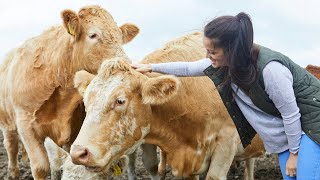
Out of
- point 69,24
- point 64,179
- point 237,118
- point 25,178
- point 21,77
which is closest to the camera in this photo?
point 237,118

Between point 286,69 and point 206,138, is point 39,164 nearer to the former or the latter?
point 206,138

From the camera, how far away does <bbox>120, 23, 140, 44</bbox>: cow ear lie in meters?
7.46

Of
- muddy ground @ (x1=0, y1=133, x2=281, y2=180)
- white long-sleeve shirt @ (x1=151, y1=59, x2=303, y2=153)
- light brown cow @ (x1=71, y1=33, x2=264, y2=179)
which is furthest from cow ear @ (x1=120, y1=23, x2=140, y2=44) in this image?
white long-sleeve shirt @ (x1=151, y1=59, x2=303, y2=153)

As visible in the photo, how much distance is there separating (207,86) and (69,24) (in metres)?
1.97

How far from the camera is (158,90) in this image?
478 centimetres

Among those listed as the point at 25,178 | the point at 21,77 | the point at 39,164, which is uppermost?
the point at 21,77

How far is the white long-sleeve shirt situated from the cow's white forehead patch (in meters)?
0.90

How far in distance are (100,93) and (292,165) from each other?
1.76 m

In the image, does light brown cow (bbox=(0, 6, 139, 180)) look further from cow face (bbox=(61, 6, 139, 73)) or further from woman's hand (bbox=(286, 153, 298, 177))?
woman's hand (bbox=(286, 153, 298, 177))

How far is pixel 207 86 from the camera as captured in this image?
605 cm

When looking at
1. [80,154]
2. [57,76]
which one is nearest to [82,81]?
[80,154]

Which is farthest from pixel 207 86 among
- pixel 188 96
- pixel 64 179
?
pixel 64 179

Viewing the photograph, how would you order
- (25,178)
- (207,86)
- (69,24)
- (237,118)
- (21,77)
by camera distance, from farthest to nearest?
(25,178), (21,77), (69,24), (207,86), (237,118)

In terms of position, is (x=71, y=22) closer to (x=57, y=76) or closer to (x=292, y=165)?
(x=57, y=76)
